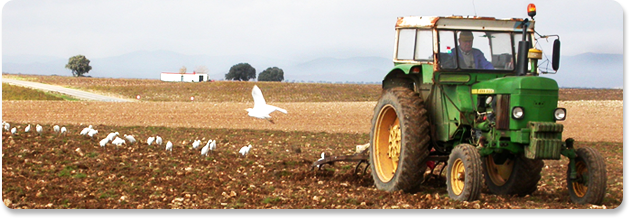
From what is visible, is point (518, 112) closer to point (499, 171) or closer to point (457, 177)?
point (457, 177)

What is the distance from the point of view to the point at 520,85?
749cm

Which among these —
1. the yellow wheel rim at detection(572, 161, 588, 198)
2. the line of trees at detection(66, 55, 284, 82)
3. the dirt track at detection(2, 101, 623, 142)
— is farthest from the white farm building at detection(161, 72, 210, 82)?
the yellow wheel rim at detection(572, 161, 588, 198)

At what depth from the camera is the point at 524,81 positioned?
7.51 m

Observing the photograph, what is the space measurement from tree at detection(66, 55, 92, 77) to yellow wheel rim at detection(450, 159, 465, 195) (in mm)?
119331

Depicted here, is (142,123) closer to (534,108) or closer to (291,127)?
(291,127)

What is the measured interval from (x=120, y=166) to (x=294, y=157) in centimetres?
408

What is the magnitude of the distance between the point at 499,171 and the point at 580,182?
1662 millimetres

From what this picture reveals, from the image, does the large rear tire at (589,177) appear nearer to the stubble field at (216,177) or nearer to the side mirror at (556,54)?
the stubble field at (216,177)

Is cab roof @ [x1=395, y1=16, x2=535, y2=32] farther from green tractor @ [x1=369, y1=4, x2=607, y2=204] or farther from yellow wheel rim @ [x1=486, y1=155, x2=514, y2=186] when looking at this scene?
yellow wheel rim @ [x1=486, y1=155, x2=514, y2=186]

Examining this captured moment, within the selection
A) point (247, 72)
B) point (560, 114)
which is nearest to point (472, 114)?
point (560, 114)

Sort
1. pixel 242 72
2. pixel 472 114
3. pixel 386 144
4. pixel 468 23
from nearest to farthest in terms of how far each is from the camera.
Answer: pixel 472 114, pixel 468 23, pixel 386 144, pixel 242 72

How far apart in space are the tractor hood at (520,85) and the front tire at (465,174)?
74cm

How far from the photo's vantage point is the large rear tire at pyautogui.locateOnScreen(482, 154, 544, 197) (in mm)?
8852
